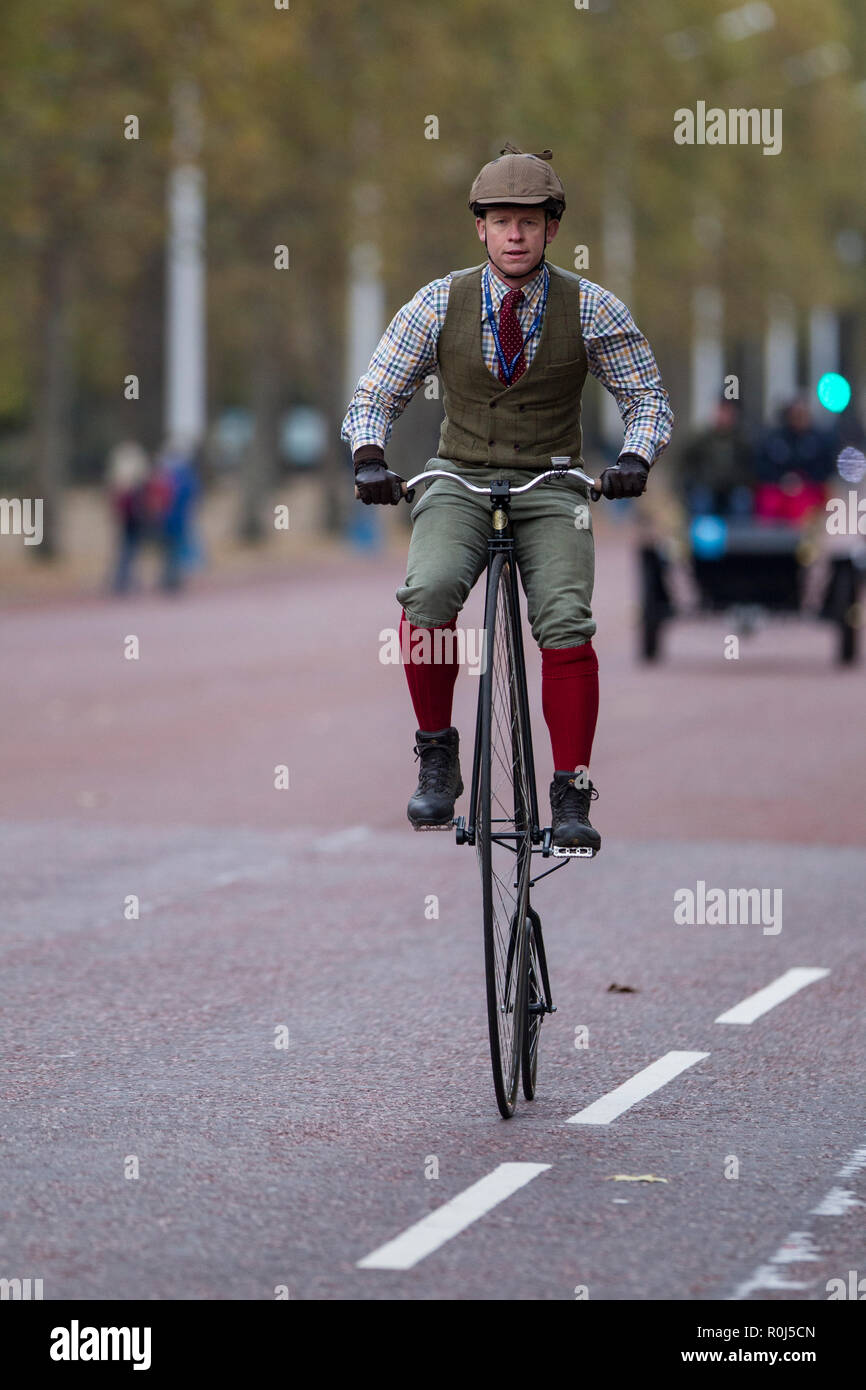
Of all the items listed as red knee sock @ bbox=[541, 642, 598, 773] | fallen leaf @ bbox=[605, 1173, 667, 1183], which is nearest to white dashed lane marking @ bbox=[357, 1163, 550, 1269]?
fallen leaf @ bbox=[605, 1173, 667, 1183]

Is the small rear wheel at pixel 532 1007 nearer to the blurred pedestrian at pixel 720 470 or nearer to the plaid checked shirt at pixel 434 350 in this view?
the plaid checked shirt at pixel 434 350

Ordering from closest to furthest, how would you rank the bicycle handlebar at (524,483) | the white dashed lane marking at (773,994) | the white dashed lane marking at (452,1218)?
the white dashed lane marking at (452,1218) < the bicycle handlebar at (524,483) < the white dashed lane marking at (773,994)

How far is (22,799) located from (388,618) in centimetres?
1624

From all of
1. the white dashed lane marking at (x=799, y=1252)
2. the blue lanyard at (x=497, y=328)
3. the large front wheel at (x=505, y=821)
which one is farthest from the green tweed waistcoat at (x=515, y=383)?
the white dashed lane marking at (x=799, y=1252)

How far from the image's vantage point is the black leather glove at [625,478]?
6.66m

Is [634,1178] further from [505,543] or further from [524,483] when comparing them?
[524,483]

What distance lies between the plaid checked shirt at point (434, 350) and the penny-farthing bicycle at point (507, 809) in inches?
7.4

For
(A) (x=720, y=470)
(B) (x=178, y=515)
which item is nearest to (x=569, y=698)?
(A) (x=720, y=470)

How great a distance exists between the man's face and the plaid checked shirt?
0.08 metres

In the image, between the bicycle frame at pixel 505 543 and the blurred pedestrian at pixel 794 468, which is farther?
the blurred pedestrian at pixel 794 468

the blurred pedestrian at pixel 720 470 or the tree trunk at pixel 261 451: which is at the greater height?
the tree trunk at pixel 261 451

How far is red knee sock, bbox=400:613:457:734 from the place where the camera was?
22.1 feet

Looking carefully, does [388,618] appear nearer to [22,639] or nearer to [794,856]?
[22,639]
